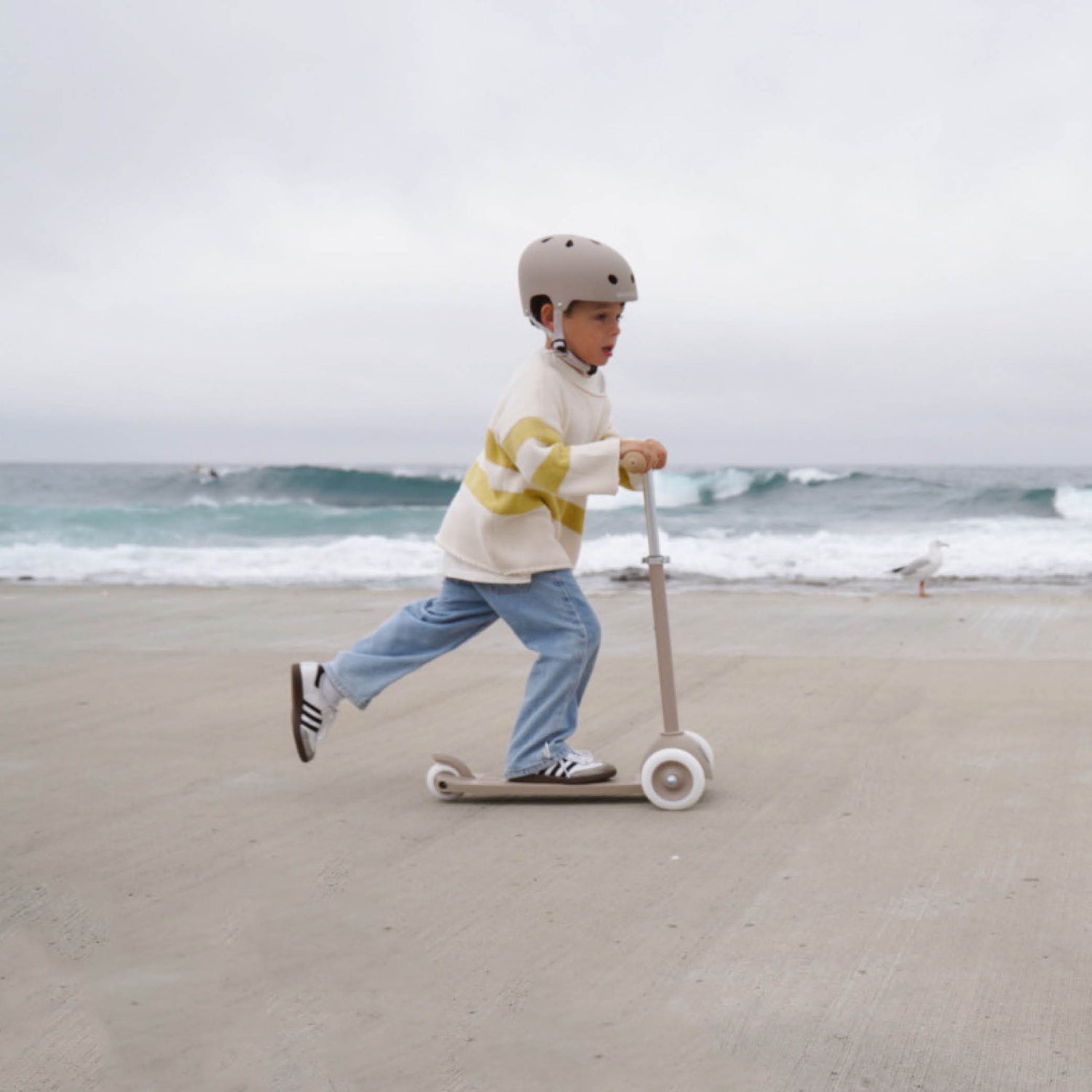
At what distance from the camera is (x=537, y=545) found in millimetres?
3932

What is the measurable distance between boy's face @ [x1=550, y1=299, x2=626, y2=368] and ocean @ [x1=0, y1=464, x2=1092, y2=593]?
6847 millimetres

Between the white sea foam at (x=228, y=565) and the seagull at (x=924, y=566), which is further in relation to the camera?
the white sea foam at (x=228, y=565)

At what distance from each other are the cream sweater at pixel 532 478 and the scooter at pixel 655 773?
0.80 feet

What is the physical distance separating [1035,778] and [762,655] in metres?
2.64

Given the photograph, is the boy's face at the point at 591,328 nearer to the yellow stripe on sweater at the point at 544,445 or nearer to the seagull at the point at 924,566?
the yellow stripe on sweater at the point at 544,445

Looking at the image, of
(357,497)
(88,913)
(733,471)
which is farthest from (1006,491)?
(88,913)

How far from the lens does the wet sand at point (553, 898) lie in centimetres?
223

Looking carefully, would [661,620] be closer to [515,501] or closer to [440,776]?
[515,501]

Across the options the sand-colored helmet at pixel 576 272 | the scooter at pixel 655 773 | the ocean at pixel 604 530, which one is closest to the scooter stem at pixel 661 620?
the scooter at pixel 655 773

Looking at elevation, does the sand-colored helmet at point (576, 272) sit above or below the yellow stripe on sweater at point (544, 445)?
above

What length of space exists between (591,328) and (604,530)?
20.4m

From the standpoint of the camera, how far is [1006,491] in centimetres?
3081

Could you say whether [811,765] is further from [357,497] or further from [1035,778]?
[357,497]

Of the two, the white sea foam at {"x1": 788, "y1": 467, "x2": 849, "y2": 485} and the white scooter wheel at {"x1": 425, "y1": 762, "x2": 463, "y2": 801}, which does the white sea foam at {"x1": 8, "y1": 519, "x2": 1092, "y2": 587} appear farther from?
the white sea foam at {"x1": 788, "y1": 467, "x2": 849, "y2": 485}
